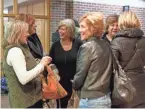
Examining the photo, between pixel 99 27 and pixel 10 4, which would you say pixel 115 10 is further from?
pixel 99 27

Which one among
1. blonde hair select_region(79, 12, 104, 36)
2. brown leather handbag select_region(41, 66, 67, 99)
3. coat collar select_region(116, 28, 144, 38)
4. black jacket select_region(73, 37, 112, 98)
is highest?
blonde hair select_region(79, 12, 104, 36)

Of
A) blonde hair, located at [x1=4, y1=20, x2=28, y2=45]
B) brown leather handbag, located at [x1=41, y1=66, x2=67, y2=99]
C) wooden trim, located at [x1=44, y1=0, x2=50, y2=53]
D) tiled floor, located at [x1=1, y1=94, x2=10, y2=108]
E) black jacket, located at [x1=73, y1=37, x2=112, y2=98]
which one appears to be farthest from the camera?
wooden trim, located at [x1=44, y1=0, x2=50, y2=53]

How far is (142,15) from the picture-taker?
10.1m

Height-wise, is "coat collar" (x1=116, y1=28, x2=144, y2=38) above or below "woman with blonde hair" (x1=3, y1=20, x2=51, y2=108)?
above

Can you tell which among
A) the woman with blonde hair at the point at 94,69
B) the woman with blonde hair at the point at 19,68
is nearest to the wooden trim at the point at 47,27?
the woman with blonde hair at the point at 19,68

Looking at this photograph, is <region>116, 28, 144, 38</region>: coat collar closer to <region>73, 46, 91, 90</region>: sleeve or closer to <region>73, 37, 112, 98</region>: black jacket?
<region>73, 37, 112, 98</region>: black jacket

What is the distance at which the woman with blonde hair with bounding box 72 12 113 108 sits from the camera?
241 cm

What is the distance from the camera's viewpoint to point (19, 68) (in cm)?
244

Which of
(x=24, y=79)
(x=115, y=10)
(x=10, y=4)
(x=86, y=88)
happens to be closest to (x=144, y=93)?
(x=86, y=88)

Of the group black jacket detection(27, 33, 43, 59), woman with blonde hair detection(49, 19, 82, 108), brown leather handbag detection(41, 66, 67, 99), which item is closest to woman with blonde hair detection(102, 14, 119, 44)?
woman with blonde hair detection(49, 19, 82, 108)

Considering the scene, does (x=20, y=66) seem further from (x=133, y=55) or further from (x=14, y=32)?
(x=133, y=55)

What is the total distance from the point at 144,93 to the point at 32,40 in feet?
4.35

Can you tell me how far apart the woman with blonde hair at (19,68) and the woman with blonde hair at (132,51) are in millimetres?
799

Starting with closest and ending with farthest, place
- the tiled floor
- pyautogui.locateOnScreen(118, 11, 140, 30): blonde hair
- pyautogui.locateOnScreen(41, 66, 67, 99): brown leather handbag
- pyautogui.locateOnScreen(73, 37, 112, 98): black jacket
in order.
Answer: pyautogui.locateOnScreen(73, 37, 112, 98): black jacket
pyautogui.locateOnScreen(41, 66, 67, 99): brown leather handbag
pyautogui.locateOnScreen(118, 11, 140, 30): blonde hair
the tiled floor
